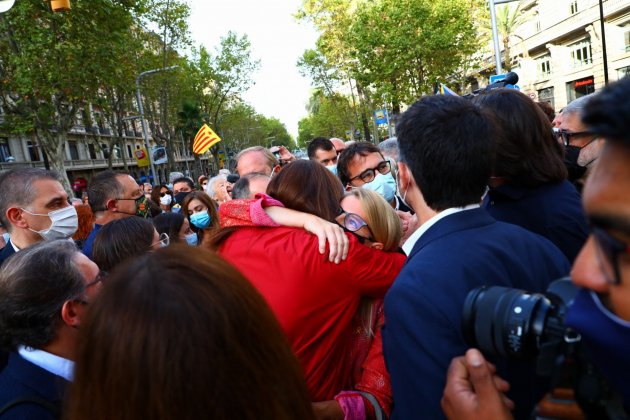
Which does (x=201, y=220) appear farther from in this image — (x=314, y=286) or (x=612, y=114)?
(x=612, y=114)

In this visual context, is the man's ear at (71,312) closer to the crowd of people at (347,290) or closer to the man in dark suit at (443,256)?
the crowd of people at (347,290)

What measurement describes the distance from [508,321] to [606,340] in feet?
0.67

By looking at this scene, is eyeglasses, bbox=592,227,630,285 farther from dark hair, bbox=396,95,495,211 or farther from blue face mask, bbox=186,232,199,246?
blue face mask, bbox=186,232,199,246

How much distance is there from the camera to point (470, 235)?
4.94ft

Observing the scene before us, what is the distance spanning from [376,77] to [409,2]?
3.80 m

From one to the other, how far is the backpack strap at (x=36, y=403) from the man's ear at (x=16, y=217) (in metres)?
2.50

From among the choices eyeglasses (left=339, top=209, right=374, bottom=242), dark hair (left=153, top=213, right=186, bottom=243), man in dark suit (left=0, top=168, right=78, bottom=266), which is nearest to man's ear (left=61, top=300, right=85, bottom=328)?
eyeglasses (left=339, top=209, right=374, bottom=242)

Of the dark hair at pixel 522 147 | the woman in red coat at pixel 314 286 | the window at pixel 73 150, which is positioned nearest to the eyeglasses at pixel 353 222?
the woman in red coat at pixel 314 286

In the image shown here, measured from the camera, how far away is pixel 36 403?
1538mm

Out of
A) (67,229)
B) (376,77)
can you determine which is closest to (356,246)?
(67,229)

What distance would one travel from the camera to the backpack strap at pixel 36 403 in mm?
1487

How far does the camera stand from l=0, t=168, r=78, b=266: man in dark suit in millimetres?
3549

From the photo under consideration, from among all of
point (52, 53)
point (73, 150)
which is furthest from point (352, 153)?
point (73, 150)

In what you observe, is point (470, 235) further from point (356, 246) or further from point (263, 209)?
point (263, 209)
